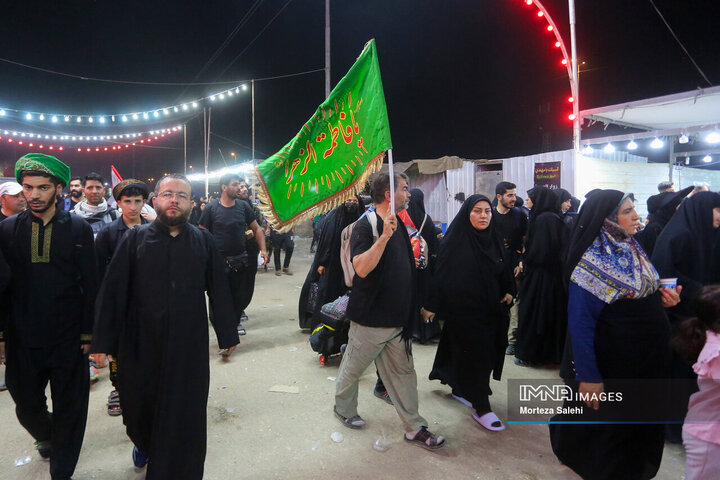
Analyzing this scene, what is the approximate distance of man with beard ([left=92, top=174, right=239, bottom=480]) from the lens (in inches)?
88.0

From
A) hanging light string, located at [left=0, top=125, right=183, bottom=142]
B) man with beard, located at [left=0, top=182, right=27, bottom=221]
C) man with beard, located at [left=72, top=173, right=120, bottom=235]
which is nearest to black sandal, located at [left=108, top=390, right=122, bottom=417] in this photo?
man with beard, located at [left=72, top=173, right=120, bottom=235]

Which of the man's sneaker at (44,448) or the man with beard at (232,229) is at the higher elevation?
the man with beard at (232,229)

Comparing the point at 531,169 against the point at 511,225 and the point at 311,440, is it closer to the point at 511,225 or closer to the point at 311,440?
the point at 511,225

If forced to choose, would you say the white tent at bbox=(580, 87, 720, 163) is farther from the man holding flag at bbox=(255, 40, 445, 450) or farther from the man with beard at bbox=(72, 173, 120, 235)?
the man with beard at bbox=(72, 173, 120, 235)

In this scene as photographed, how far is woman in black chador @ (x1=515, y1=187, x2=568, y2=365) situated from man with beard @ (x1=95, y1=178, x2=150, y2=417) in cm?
395

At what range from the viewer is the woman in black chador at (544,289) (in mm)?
4258

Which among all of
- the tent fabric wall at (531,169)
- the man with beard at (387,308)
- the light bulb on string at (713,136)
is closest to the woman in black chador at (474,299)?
the man with beard at (387,308)

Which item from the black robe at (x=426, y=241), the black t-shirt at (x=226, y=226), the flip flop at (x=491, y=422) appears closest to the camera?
the flip flop at (x=491, y=422)

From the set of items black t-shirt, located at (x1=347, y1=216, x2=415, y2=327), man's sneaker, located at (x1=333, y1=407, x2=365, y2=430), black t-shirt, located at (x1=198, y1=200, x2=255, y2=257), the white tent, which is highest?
the white tent

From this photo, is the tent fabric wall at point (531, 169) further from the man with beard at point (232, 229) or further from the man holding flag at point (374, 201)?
the man holding flag at point (374, 201)

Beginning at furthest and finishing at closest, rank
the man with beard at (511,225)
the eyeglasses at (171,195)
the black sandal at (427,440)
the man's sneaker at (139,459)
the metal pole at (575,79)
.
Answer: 1. the metal pole at (575,79)
2. the man with beard at (511,225)
3. the black sandal at (427,440)
4. the man's sneaker at (139,459)
5. the eyeglasses at (171,195)

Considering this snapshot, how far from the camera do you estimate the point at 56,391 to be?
2.51 metres

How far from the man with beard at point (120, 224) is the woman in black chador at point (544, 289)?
12.9ft

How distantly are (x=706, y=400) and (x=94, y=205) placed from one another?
5.02 meters
